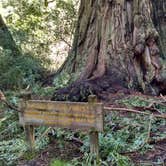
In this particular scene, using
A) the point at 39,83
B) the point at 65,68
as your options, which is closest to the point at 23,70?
the point at 39,83

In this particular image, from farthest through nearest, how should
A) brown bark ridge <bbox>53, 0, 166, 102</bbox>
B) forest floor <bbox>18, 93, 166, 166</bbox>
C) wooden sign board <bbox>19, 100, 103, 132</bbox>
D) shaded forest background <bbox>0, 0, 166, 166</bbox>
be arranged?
brown bark ridge <bbox>53, 0, 166, 102</bbox> < shaded forest background <bbox>0, 0, 166, 166</bbox> < forest floor <bbox>18, 93, 166, 166</bbox> < wooden sign board <bbox>19, 100, 103, 132</bbox>

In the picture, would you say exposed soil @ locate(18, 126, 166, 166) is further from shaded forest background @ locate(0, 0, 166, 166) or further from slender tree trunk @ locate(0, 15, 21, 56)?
slender tree trunk @ locate(0, 15, 21, 56)

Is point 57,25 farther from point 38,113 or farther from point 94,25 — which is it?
point 38,113

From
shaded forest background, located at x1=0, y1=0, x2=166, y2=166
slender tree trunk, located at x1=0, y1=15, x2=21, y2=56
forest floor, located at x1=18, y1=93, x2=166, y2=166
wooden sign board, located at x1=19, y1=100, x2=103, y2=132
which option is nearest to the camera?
wooden sign board, located at x1=19, y1=100, x2=103, y2=132

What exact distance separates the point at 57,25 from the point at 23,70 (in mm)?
3005

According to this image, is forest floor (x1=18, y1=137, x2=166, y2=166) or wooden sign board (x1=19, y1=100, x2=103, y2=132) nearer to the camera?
wooden sign board (x1=19, y1=100, x2=103, y2=132)

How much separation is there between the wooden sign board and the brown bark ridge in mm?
2084

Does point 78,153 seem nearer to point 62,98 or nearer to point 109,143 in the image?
point 109,143

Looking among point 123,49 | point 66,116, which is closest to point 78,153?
point 66,116

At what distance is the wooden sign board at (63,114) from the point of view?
5168 millimetres

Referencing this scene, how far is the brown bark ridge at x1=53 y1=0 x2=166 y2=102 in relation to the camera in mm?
8000

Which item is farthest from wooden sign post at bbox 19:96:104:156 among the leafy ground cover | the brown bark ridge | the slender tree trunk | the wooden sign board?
the slender tree trunk

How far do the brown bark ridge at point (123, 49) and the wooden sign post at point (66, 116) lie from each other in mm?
2078

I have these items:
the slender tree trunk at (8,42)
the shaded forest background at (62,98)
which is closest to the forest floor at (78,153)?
the shaded forest background at (62,98)
